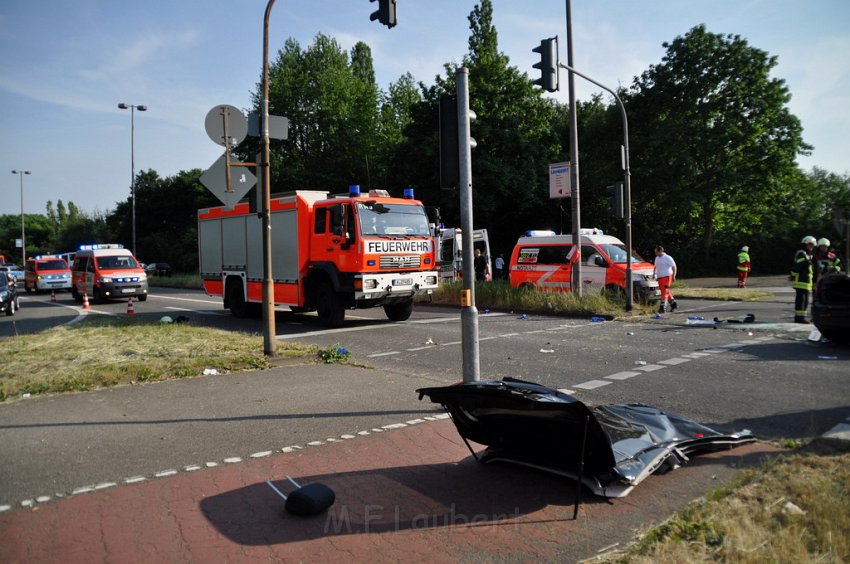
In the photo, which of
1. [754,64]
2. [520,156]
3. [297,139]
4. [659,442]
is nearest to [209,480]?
[659,442]

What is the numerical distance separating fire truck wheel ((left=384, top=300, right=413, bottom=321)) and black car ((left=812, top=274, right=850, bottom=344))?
27.9ft

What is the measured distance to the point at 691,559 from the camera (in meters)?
3.03

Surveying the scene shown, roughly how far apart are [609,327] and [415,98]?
161 feet

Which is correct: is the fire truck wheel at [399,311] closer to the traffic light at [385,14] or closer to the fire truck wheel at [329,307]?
the fire truck wheel at [329,307]

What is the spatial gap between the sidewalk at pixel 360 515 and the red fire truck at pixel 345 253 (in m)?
8.68

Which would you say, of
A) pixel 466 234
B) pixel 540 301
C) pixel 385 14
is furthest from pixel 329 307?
pixel 466 234

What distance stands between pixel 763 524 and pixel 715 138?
112 ft

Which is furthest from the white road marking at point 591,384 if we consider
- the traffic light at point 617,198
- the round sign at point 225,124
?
the traffic light at point 617,198

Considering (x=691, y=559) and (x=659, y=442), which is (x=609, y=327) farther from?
(x=691, y=559)

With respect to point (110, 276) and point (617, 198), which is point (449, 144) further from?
point (110, 276)

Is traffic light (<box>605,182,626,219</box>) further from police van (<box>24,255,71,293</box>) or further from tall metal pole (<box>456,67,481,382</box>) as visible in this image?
police van (<box>24,255,71,293</box>)

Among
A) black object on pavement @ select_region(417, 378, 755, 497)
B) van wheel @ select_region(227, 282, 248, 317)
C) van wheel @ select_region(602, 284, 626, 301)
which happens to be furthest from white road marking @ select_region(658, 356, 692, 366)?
van wheel @ select_region(227, 282, 248, 317)

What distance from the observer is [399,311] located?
1533 cm

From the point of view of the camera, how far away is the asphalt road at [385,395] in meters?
5.14
